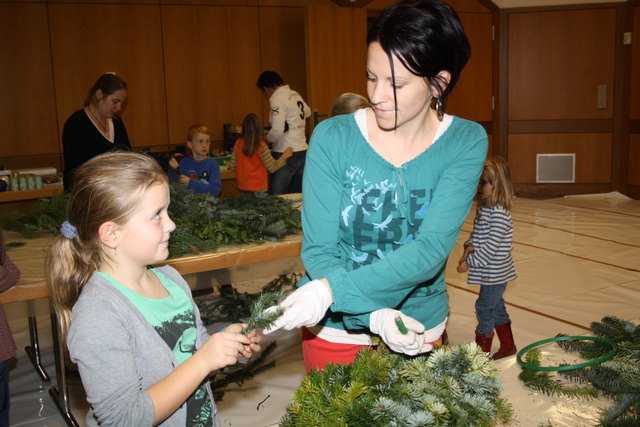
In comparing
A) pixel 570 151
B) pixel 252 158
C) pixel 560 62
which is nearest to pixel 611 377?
pixel 252 158

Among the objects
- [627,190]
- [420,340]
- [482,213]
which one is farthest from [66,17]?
[627,190]

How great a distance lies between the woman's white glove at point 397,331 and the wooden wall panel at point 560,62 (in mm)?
8391

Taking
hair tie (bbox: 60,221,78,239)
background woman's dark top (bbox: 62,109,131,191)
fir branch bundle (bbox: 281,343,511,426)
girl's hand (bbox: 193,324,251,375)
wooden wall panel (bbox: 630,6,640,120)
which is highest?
wooden wall panel (bbox: 630,6,640,120)

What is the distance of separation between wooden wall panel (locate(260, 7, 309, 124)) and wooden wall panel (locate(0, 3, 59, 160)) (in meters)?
2.45

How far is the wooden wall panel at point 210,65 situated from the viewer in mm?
7348

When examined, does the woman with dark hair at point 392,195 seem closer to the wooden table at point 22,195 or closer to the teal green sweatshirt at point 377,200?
the teal green sweatshirt at point 377,200

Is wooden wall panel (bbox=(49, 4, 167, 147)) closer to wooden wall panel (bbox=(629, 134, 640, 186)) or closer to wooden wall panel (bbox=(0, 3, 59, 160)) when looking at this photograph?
wooden wall panel (bbox=(0, 3, 59, 160))

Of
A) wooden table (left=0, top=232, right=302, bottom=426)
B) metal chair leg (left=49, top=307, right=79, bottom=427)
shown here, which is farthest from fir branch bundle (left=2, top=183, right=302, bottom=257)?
metal chair leg (left=49, top=307, right=79, bottom=427)

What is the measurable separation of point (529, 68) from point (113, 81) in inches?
264

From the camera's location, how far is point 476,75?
9125 mm

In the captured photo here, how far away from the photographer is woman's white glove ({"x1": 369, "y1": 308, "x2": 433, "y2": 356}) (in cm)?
135

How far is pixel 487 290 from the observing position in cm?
342

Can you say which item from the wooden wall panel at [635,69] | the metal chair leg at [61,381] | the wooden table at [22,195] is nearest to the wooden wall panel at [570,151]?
the wooden wall panel at [635,69]

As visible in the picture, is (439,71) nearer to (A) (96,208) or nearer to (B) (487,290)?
(A) (96,208)
